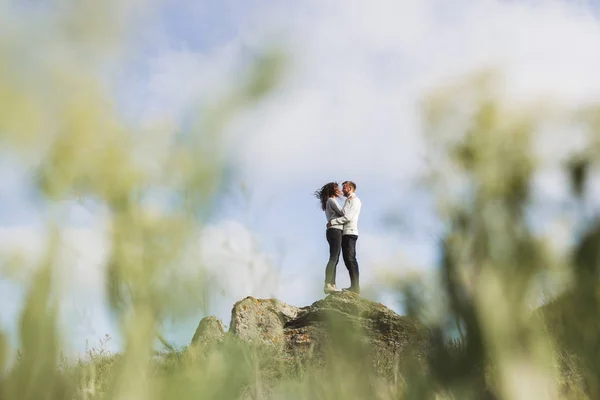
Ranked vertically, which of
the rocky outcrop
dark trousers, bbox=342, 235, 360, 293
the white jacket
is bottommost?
the rocky outcrop

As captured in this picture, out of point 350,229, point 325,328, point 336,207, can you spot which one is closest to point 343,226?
point 350,229

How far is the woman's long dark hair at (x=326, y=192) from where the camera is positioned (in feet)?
25.7

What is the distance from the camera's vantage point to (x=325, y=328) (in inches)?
25.2

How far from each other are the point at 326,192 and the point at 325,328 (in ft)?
24.3

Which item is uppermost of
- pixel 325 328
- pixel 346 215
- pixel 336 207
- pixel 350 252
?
pixel 336 207

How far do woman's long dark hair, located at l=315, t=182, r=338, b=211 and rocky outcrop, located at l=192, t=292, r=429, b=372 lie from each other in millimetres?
1237

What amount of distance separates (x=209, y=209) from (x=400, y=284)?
0.31m

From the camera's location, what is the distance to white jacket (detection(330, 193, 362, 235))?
25.5 feet

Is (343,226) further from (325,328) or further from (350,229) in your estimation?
(325,328)

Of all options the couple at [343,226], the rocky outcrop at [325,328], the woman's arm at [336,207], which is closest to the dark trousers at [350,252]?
the couple at [343,226]

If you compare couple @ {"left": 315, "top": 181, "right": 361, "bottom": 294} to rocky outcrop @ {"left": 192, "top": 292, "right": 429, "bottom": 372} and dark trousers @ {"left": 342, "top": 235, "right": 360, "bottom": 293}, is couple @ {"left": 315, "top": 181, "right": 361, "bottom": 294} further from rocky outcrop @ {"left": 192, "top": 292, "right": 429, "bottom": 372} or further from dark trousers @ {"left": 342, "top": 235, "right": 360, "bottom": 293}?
rocky outcrop @ {"left": 192, "top": 292, "right": 429, "bottom": 372}

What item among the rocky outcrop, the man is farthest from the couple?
the rocky outcrop

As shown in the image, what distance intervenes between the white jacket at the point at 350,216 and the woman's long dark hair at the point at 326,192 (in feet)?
0.76

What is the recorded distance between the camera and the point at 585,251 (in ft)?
2.12
